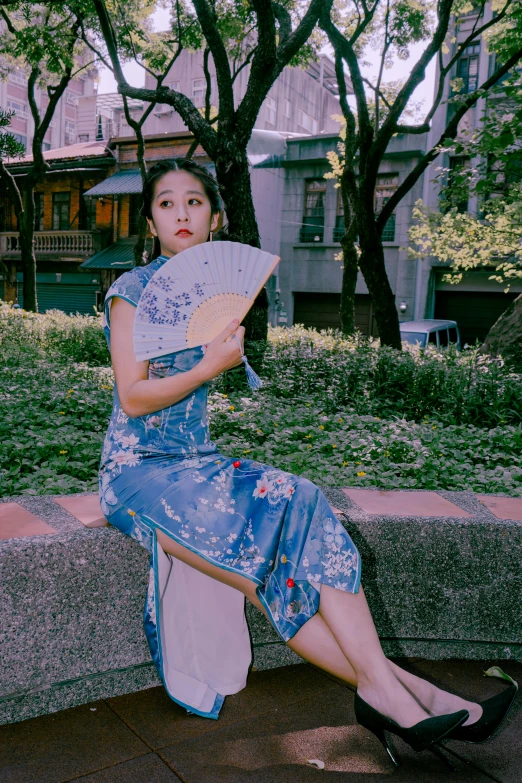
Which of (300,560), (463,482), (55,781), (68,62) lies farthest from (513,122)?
(68,62)

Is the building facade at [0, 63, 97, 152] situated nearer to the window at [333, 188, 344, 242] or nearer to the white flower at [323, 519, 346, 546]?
the window at [333, 188, 344, 242]

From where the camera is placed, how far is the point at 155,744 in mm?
1861

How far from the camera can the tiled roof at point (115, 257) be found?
2147cm

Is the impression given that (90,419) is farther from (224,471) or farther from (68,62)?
(68,62)

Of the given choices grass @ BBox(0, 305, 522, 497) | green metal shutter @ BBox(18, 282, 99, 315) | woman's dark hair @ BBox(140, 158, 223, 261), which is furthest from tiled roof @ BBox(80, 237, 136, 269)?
woman's dark hair @ BBox(140, 158, 223, 261)

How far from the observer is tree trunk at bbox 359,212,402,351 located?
9.49 metres

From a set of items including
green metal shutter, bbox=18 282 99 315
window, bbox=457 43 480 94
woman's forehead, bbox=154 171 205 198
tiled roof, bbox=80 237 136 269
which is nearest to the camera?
woman's forehead, bbox=154 171 205 198

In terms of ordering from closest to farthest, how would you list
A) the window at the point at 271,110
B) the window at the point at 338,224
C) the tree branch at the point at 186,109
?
1. the tree branch at the point at 186,109
2. the window at the point at 338,224
3. the window at the point at 271,110

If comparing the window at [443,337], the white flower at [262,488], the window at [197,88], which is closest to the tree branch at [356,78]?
the window at [443,337]

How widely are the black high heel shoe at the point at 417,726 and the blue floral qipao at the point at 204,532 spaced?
0.28m

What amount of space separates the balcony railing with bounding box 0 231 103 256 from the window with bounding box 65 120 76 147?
1246 cm

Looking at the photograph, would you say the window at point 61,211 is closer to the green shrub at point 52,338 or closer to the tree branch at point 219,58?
the green shrub at point 52,338

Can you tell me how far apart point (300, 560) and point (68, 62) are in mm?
13743

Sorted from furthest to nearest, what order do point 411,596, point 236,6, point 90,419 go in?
1. point 236,6
2. point 90,419
3. point 411,596
